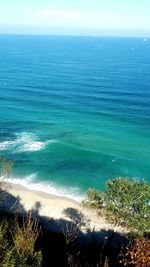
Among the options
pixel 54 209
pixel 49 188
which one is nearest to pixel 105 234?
pixel 54 209

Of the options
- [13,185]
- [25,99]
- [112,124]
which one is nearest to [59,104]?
[25,99]

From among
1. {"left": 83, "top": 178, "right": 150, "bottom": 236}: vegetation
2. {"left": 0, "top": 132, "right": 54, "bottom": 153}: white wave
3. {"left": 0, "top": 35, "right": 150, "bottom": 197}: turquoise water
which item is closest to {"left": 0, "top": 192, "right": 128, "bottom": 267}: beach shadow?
{"left": 83, "top": 178, "right": 150, "bottom": 236}: vegetation

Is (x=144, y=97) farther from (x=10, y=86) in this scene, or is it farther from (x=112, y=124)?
(x=10, y=86)

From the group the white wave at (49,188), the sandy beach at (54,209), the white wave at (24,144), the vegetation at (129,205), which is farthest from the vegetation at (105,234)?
the white wave at (24,144)

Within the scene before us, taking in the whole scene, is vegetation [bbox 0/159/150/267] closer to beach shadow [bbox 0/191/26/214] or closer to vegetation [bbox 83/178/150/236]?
vegetation [bbox 83/178/150/236]

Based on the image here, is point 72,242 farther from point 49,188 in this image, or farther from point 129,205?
point 49,188

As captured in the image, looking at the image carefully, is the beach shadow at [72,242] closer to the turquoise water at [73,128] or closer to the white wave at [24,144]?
the turquoise water at [73,128]
